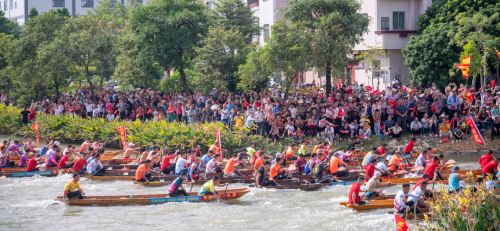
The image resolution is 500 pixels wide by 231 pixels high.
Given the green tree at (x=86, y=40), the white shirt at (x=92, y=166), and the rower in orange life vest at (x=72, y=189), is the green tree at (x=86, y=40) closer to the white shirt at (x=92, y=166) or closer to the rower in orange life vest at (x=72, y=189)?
the white shirt at (x=92, y=166)

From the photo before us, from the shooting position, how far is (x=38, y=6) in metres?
80.9

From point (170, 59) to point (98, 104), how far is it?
18.3 ft

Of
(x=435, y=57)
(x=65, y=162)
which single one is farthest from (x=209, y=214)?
(x=435, y=57)

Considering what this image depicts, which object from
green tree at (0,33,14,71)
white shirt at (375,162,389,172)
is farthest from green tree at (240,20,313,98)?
green tree at (0,33,14,71)

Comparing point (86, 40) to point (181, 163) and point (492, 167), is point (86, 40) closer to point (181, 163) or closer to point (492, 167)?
point (181, 163)

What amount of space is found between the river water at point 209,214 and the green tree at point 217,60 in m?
14.4

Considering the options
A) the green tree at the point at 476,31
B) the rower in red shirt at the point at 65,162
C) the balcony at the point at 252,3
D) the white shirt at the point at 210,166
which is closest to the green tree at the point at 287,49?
the white shirt at the point at 210,166

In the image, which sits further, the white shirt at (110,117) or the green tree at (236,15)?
the green tree at (236,15)

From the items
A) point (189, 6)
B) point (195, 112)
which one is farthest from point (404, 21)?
point (195, 112)

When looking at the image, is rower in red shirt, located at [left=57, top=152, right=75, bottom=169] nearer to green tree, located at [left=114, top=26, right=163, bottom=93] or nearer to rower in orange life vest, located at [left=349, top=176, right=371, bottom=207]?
green tree, located at [left=114, top=26, right=163, bottom=93]

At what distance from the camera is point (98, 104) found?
31141 millimetres

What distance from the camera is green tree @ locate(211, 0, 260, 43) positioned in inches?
1693

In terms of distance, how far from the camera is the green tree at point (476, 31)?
27906mm

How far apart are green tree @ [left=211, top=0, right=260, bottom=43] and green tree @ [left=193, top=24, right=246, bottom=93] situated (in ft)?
34.9
